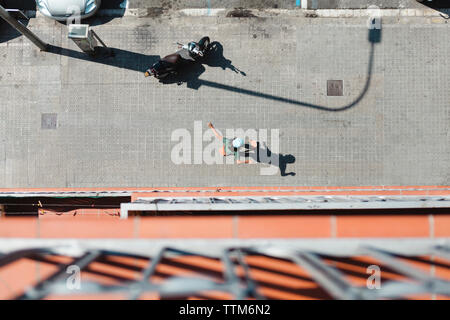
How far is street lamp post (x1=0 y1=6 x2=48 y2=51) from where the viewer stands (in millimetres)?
8745

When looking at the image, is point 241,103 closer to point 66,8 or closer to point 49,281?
point 66,8

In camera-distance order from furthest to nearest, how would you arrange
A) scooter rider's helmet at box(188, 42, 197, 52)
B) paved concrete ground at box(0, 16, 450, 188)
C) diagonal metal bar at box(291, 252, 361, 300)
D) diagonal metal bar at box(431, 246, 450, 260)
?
paved concrete ground at box(0, 16, 450, 188) → scooter rider's helmet at box(188, 42, 197, 52) → diagonal metal bar at box(431, 246, 450, 260) → diagonal metal bar at box(291, 252, 361, 300)

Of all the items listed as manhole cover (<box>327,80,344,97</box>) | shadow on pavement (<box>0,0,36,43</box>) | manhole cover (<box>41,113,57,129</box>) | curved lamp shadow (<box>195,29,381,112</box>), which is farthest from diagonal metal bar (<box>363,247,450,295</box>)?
shadow on pavement (<box>0,0,36,43</box>)

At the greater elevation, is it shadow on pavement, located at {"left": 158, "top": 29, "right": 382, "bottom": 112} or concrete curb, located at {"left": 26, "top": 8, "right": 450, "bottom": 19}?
concrete curb, located at {"left": 26, "top": 8, "right": 450, "bottom": 19}

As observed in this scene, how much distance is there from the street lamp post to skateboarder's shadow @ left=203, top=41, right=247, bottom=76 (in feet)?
17.8

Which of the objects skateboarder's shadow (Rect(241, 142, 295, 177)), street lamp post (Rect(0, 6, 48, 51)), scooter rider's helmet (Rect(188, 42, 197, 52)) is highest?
street lamp post (Rect(0, 6, 48, 51))

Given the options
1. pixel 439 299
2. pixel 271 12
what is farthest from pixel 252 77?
pixel 439 299

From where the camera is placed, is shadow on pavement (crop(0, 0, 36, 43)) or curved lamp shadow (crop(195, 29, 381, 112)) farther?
shadow on pavement (crop(0, 0, 36, 43))

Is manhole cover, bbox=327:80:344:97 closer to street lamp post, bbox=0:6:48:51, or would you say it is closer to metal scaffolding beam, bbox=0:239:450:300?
metal scaffolding beam, bbox=0:239:450:300

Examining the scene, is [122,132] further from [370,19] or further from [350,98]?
[370,19]

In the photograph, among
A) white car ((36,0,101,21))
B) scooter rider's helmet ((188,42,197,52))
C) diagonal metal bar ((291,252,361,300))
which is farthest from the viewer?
white car ((36,0,101,21))

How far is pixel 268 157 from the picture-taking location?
1045cm

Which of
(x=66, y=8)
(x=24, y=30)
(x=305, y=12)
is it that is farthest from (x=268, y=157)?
(x=24, y=30)

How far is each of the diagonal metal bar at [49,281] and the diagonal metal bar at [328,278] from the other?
242cm
